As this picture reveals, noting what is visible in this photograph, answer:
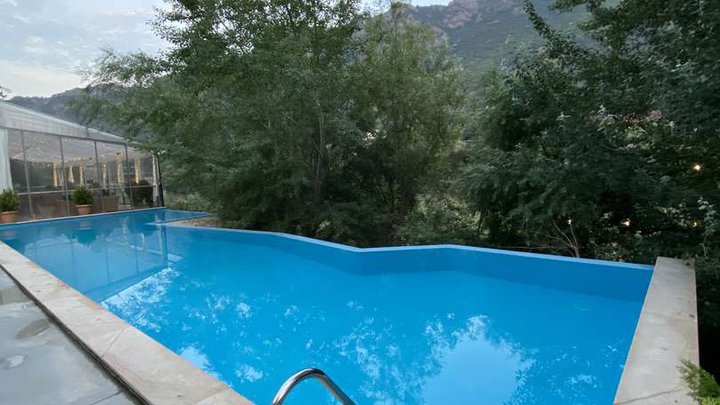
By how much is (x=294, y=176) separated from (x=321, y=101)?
1.65 m

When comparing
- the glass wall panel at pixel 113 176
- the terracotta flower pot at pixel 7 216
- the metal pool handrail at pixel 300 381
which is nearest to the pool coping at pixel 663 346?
the metal pool handrail at pixel 300 381

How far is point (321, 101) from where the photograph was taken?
302 inches

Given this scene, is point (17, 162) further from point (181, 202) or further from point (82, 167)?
point (181, 202)

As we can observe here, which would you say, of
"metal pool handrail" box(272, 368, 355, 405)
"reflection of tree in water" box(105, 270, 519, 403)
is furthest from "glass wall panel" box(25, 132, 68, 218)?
"metal pool handrail" box(272, 368, 355, 405)

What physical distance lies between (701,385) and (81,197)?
1553cm

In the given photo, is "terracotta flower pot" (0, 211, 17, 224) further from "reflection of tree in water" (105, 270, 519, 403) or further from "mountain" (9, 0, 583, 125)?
"reflection of tree in water" (105, 270, 519, 403)

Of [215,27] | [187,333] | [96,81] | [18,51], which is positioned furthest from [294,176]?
[18,51]

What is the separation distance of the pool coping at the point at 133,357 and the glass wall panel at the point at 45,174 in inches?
413

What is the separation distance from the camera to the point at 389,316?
4375 millimetres

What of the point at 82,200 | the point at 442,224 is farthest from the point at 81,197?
the point at 442,224

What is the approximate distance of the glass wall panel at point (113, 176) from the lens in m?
14.1

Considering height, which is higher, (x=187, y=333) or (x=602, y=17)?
(x=602, y=17)

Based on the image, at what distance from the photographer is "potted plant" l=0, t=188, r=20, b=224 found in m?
11.0

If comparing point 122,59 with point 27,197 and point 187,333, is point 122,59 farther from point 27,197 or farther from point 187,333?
point 187,333
